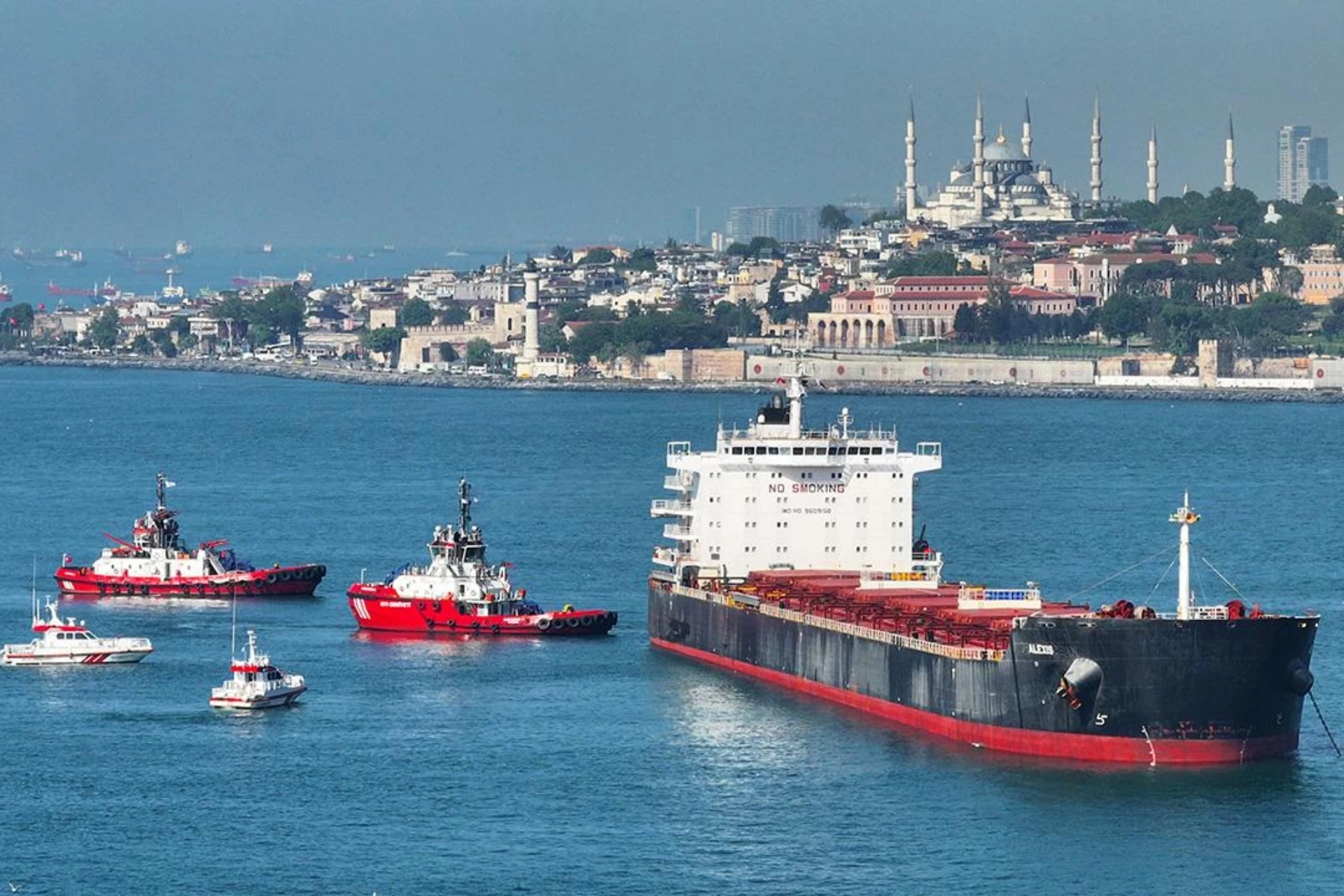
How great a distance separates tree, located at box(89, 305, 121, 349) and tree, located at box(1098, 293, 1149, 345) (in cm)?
5826

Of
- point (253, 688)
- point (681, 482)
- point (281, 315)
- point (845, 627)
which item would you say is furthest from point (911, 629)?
point (281, 315)

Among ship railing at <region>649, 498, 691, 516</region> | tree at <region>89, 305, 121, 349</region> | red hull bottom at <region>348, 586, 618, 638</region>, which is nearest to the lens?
ship railing at <region>649, 498, 691, 516</region>

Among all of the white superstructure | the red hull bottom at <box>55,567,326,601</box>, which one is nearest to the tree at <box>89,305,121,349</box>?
the red hull bottom at <box>55,567,326,601</box>

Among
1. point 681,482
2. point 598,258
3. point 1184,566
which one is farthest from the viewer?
point 598,258

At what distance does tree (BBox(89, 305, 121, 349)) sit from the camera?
17662 cm

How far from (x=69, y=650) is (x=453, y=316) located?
421 ft

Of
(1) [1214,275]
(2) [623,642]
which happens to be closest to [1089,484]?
(2) [623,642]

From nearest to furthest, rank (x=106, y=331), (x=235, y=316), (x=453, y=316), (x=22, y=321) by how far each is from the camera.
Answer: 1. (x=453, y=316)
2. (x=235, y=316)
3. (x=106, y=331)
4. (x=22, y=321)

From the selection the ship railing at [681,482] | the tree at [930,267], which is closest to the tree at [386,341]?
the tree at [930,267]

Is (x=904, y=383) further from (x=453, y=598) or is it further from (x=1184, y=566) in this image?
(x=1184, y=566)

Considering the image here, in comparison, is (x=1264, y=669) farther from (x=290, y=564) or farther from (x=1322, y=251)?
(x=1322, y=251)

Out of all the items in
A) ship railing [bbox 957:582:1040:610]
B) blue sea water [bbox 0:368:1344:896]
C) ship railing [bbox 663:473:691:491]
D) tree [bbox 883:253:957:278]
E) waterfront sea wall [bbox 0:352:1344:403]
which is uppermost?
tree [bbox 883:253:957:278]

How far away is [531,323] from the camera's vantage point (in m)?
149

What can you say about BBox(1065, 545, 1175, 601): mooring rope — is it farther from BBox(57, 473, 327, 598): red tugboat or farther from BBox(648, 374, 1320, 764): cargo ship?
BBox(57, 473, 327, 598): red tugboat
